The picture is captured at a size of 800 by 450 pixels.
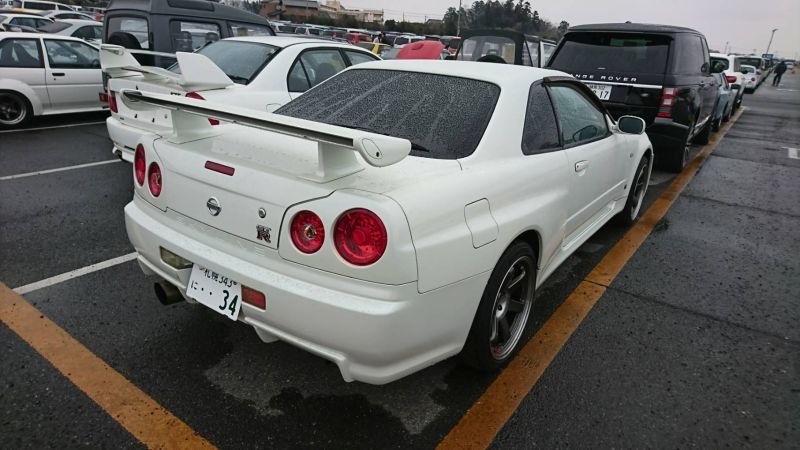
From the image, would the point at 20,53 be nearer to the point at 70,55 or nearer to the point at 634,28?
the point at 70,55

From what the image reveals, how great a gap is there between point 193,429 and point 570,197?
2298 mm

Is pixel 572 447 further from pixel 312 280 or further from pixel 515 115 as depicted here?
pixel 515 115

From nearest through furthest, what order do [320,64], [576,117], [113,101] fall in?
[576,117]
[113,101]
[320,64]

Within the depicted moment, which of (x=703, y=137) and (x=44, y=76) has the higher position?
(x=44, y=76)

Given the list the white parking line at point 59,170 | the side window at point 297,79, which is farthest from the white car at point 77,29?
the side window at point 297,79

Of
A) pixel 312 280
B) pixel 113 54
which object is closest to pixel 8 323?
pixel 312 280

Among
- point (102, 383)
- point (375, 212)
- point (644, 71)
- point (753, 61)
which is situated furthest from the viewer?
point (753, 61)

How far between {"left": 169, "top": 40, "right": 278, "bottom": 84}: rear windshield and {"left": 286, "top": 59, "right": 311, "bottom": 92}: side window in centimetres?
27

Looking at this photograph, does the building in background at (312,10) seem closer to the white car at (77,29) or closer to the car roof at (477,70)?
the white car at (77,29)

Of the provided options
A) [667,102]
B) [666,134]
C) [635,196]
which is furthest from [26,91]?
[666,134]

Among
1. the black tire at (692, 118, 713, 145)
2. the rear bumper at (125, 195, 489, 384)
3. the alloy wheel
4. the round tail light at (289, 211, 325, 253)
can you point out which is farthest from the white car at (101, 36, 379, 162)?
the black tire at (692, 118, 713, 145)

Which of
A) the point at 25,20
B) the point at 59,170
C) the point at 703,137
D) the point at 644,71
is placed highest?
the point at 25,20

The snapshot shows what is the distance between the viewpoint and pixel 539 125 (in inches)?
110

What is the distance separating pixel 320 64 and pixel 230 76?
38.8 inches
